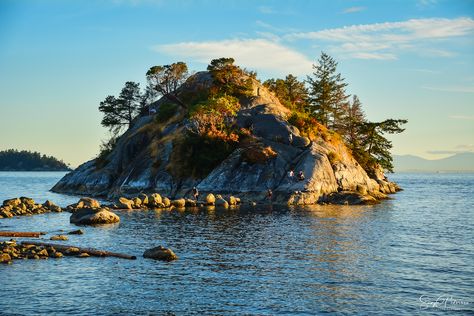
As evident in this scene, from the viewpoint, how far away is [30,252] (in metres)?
32.4

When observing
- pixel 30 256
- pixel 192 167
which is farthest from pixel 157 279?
pixel 192 167

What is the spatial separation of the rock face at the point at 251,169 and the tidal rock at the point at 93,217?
1553 cm

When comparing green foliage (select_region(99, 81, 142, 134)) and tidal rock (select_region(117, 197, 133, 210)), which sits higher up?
green foliage (select_region(99, 81, 142, 134))

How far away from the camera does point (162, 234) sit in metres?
42.9

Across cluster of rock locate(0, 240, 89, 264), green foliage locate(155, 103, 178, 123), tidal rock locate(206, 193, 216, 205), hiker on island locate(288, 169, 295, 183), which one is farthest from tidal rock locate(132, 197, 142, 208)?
green foliage locate(155, 103, 178, 123)

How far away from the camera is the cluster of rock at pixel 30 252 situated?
31.0 metres

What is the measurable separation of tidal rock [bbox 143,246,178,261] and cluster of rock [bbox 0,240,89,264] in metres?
4.24

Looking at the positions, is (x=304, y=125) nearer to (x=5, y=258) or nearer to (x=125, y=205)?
(x=125, y=205)

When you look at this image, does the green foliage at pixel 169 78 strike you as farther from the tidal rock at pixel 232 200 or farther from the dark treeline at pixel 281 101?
the tidal rock at pixel 232 200

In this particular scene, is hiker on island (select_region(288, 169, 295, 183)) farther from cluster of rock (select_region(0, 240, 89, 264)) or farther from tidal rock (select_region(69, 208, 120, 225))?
cluster of rock (select_region(0, 240, 89, 264))

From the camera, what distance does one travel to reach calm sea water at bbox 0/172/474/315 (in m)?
22.0

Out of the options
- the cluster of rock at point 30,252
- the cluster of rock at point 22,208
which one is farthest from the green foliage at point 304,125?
the cluster of rock at point 30,252

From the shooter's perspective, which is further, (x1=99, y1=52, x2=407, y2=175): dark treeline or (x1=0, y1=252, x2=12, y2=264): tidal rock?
(x1=99, y1=52, x2=407, y2=175): dark treeline

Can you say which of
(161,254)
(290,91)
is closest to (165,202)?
(161,254)
